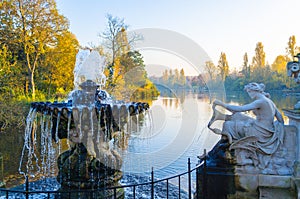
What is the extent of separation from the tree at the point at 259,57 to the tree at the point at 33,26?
5462cm

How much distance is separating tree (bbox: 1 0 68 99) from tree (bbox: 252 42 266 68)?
54621 millimetres

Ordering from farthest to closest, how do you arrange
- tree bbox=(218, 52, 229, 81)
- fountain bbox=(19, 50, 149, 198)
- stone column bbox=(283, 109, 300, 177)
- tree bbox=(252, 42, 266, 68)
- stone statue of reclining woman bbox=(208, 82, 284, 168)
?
1. tree bbox=(252, 42, 266, 68)
2. tree bbox=(218, 52, 229, 81)
3. fountain bbox=(19, 50, 149, 198)
4. stone statue of reclining woman bbox=(208, 82, 284, 168)
5. stone column bbox=(283, 109, 300, 177)

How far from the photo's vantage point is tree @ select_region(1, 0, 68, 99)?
2191 centimetres

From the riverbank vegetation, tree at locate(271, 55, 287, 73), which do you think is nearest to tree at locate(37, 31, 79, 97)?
the riverbank vegetation

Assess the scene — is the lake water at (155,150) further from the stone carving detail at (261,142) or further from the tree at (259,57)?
the tree at (259,57)

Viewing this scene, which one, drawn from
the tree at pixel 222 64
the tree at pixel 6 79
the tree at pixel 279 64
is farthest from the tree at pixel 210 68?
the tree at pixel 279 64

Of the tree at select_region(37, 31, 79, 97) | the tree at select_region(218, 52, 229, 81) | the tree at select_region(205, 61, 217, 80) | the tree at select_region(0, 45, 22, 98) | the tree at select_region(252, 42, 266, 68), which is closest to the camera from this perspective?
the tree at select_region(205, 61, 217, 80)

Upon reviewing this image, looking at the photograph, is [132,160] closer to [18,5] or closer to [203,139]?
[203,139]

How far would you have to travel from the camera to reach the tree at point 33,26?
2191 centimetres

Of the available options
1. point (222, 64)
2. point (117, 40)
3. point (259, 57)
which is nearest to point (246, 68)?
point (259, 57)

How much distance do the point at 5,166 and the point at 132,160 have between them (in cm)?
415

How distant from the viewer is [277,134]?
183 inches

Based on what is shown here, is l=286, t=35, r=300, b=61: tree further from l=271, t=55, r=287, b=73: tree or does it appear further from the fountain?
the fountain

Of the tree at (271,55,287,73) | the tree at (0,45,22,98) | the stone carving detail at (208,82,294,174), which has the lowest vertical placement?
the stone carving detail at (208,82,294,174)
